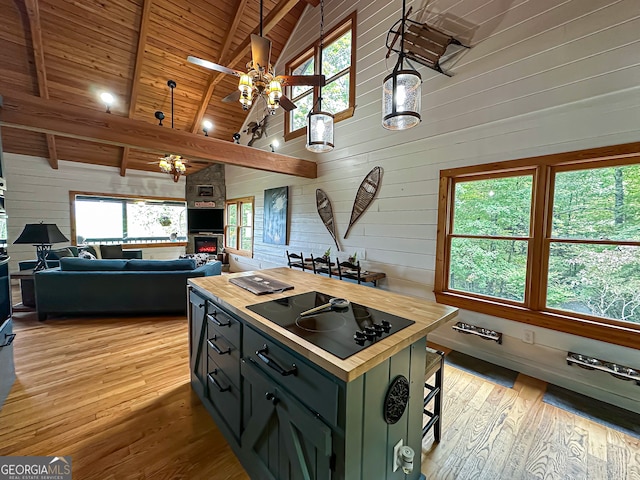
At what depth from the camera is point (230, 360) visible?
1528 mm

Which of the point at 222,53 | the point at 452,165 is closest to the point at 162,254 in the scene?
the point at 222,53

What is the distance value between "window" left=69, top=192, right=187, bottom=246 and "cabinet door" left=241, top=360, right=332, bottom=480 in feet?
25.2

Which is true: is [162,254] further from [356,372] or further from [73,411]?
[356,372]

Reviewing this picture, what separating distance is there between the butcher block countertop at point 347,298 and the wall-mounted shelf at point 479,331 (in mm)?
1536

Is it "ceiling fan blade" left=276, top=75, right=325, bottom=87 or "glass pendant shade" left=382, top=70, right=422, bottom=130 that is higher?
"ceiling fan blade" left=276, top=75, right=325, bottom=87

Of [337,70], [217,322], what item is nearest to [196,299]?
[217,322]

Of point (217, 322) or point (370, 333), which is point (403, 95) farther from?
point (217, 322)

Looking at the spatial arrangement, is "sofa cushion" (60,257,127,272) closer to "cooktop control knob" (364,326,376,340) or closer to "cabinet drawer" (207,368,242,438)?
"cabinet drawer" (207,368,242,438)

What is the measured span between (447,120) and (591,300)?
216 centimetres

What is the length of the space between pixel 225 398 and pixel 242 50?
5.22 m

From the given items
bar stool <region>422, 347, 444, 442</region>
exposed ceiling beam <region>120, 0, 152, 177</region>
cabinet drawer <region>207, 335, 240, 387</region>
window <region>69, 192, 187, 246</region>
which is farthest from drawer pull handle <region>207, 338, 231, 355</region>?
window <region>69, 192, 187, 246</region>

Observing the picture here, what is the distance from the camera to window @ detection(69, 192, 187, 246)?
6566 mm

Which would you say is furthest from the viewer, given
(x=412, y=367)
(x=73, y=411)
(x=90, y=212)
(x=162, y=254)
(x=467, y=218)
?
(x=162, y=254)

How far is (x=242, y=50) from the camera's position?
448 centimetres
